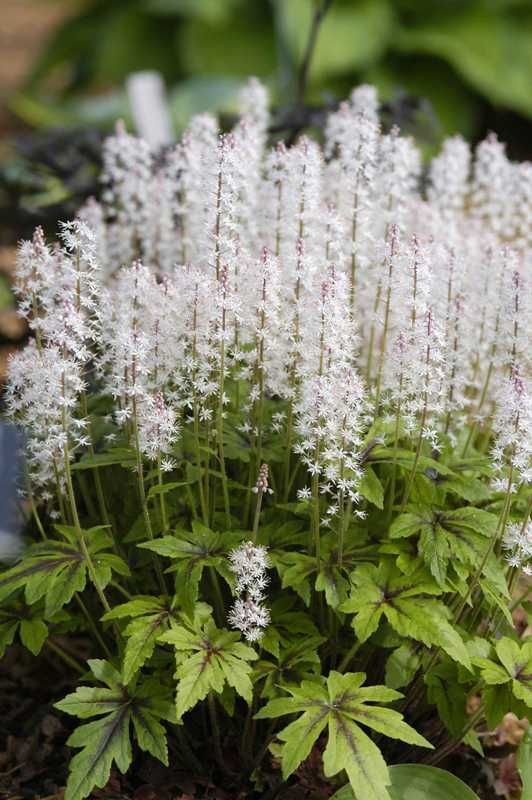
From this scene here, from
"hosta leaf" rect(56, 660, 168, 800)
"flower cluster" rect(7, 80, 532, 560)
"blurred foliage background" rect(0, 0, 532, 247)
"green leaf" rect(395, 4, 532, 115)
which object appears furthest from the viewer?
"green leaf" rect(395, 4, 532, 115)

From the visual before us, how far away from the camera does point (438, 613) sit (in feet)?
8.40

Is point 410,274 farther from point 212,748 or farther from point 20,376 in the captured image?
point 212,748

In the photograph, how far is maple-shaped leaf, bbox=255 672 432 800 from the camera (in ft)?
7.56

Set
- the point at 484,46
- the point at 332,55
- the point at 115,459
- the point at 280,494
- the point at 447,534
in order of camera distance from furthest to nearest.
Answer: the point at 484,46 → the point at 332,55 → the point at 280,494 → the point at 115,459 → the point at 447,534

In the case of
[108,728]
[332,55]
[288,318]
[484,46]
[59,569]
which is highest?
[484,46]

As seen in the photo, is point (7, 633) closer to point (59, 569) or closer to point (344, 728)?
point (59, 569)

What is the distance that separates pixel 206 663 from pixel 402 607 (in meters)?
0.54

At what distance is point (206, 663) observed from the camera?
2449 mm

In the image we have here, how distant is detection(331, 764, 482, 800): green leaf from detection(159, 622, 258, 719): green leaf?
0.53m

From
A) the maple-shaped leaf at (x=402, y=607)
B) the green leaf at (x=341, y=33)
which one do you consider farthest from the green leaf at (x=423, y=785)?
the green leaf at (x=341, y=33)

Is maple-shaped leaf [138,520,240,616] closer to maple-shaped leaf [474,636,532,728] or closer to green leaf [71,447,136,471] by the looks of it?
green leaf [71,447,136,471]

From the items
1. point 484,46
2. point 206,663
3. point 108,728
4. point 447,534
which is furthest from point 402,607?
point 484,46

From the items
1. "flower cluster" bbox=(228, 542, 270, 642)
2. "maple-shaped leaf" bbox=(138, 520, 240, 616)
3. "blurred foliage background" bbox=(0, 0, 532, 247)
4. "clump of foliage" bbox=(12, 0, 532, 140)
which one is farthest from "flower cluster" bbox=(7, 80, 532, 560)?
"clump of foliage" bbox=(12, 0, 532, 140)

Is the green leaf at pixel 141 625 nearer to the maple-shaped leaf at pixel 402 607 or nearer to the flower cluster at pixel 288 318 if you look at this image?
the flower cluster at pixel 288 318
